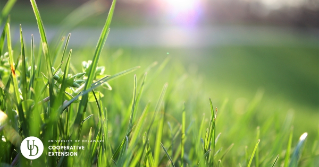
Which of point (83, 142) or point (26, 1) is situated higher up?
point (26, 1)

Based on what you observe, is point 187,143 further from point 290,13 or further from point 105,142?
point 290,13

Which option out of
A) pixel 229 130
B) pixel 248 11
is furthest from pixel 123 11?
pixel 229 130

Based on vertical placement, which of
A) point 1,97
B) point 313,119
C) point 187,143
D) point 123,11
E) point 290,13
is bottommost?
point 313,119

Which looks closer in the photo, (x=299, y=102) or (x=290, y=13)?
(x=299, y=102)

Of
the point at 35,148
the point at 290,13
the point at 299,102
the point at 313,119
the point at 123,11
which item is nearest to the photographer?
the point at 35,148

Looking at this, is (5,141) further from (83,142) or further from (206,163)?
(206,163)

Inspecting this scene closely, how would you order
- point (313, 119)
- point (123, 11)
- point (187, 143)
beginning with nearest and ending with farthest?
point (187, 143) < point (313, 119) < point (123, 11)
